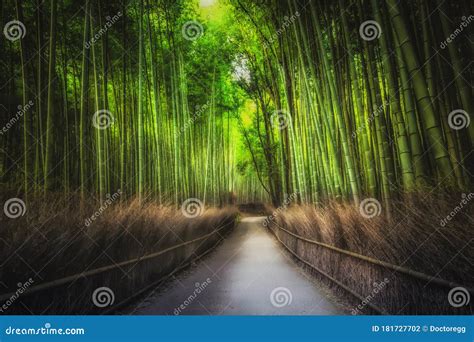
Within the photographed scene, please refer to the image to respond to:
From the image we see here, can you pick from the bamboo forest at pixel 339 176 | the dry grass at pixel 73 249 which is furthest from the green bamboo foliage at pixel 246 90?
the dry grass at pixel 73 249

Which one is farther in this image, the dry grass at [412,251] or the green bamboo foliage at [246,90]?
the green bamboo foliage at [246,90]

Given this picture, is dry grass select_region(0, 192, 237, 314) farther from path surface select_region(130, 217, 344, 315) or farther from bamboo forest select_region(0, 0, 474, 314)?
path surface select_region(130, 217, 344, 315)

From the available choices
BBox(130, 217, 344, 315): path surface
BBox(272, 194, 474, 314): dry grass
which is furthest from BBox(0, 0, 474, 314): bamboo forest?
BBox(130, 217, 344, 315): path surface

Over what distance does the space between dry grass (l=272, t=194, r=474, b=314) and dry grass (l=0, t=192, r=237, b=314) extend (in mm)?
1995

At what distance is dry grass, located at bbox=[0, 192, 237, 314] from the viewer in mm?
1557

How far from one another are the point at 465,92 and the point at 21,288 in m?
3.26

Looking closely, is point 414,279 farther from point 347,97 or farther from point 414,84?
point 347,97

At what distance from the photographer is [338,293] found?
2783 mm

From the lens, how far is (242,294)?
2.89m

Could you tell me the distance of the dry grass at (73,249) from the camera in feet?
5.11

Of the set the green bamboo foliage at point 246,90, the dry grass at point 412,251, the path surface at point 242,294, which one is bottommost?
the path surface at point 242,294

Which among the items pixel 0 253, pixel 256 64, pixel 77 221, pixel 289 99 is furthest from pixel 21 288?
pixel 256 64

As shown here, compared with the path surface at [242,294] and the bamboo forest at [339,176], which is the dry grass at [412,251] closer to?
the bamboo forest at [339,176]

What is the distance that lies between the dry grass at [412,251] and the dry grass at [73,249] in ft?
6.54
